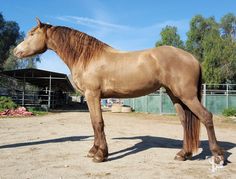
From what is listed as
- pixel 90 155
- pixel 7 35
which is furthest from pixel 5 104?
pixel 7 35

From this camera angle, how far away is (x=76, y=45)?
224 inches

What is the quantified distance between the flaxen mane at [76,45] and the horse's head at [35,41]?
0.22m

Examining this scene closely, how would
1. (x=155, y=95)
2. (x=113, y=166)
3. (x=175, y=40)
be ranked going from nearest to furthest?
(x=113, y=166) → (x=155, y=95) → (x=175, y=40)

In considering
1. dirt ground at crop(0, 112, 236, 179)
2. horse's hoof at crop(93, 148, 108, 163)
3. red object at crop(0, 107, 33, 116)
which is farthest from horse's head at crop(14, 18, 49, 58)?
red object at crop(0, 107, 33, 116)

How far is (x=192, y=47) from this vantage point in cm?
4728

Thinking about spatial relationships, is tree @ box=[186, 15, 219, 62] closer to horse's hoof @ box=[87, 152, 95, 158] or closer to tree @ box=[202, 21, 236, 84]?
tree @ box=[202, 21, 236, 84]

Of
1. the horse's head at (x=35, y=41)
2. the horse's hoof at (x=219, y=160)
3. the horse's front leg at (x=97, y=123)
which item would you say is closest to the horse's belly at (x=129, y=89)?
the horse's front leg at (x=97, y=123)

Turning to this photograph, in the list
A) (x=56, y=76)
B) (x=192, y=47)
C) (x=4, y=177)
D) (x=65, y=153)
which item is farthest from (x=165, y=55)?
(x=192, y=47)

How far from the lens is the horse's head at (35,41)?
592 cm

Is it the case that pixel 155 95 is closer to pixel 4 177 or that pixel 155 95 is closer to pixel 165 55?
pixel 165 55

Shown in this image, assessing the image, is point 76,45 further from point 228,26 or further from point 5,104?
point 228,26

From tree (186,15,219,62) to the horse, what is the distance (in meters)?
42.7

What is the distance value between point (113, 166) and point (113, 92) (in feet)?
4.28

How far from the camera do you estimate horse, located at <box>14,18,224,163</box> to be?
4.97m
